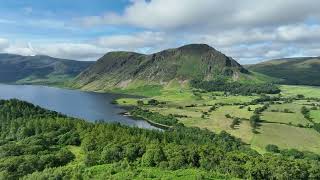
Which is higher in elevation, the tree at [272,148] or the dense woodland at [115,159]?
the dense woodland at [115,159]

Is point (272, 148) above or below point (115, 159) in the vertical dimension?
below

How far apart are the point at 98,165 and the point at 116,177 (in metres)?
16.4

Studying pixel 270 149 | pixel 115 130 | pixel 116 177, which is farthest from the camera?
pixel 270 149

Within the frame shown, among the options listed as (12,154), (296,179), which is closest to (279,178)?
(296,179)

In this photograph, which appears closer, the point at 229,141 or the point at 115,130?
the point at 115,130

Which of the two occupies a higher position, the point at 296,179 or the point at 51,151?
the point at 51,151

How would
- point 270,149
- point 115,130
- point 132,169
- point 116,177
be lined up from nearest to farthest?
1. point 116,177
2. point 132,169
3. point 115,130
4. point 270,149

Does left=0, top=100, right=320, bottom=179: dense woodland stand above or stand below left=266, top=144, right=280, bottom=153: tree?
above

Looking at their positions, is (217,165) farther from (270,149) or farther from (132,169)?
(270,149)

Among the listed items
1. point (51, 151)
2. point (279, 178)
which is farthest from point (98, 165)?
point (279, 178)

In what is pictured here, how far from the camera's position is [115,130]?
157250 mm

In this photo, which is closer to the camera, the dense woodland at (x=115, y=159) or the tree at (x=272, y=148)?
the dense woodland at (x=115, y=159)

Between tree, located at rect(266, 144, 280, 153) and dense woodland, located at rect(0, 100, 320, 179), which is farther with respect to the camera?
tree, located at rect(266, 144, 280, 153)

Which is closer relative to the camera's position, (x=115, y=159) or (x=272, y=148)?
(x=115, y=159)
